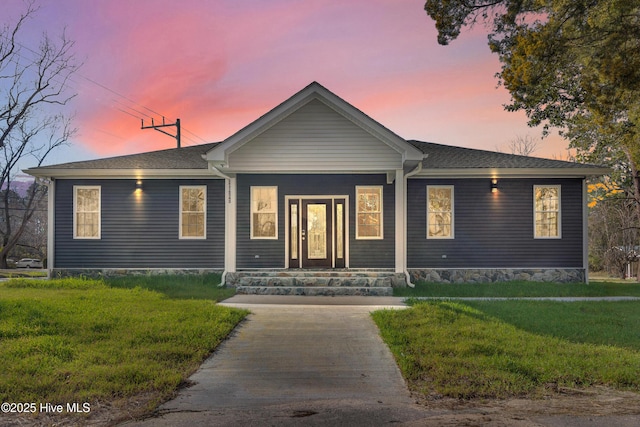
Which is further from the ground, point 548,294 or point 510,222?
point 510,222

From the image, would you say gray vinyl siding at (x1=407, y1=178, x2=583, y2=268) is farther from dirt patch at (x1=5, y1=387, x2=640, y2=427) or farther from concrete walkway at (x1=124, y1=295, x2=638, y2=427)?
dirt patch at (x1=5, y1=387, x2=640, y2=427)

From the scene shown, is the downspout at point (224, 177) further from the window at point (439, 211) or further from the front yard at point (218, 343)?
the window at point (439, 211)

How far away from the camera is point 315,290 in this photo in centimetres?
1252

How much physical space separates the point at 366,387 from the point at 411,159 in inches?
322

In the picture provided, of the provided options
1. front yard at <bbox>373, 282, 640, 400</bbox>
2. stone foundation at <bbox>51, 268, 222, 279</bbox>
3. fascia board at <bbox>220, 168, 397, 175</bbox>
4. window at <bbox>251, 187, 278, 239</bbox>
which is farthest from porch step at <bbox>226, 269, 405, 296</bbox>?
fascia board at <bbox>220, 168, 397, 175</bbox>

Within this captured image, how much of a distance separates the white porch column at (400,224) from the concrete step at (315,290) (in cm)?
121

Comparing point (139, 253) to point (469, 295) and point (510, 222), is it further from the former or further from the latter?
point (510, 222)

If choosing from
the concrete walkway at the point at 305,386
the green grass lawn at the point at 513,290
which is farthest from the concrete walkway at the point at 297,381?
the green grass lawn at the point at 513,290

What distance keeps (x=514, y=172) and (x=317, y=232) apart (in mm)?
6353

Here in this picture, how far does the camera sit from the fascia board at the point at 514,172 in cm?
1428

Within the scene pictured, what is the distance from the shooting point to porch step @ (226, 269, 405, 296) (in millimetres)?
12492

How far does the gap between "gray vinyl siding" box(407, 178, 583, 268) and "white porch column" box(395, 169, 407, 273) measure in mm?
1243

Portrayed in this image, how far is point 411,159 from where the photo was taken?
12.4 metres

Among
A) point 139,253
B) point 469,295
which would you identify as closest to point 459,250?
point 469,295
